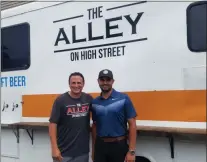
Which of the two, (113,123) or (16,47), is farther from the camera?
(16,47)

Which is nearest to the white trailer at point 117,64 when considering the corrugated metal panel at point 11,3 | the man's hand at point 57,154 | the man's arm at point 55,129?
the corrugated metal panel at point 11,3

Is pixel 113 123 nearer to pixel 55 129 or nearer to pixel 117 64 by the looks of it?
pixel 55 129

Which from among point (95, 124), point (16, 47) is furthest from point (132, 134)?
point (16, 47)

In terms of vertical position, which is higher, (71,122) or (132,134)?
(71,122)

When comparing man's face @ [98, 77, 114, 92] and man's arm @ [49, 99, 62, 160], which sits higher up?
man's face @ [98, 77, 114, 92]

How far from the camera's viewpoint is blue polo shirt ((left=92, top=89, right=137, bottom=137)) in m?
3.92

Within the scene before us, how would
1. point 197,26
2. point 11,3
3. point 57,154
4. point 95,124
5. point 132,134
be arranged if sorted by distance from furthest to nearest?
point 11,3
point 95,124
point 57,154
point 132,134
point 197,26

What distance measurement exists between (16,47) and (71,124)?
73.7 inches

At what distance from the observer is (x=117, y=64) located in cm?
433

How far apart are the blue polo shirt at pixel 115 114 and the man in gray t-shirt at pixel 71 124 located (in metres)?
0.20

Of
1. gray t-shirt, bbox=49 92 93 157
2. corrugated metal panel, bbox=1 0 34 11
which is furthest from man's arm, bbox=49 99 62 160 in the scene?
corrugated metal panel, bbox=1 0 34 11

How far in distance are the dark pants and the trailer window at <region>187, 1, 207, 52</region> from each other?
3.80 feet

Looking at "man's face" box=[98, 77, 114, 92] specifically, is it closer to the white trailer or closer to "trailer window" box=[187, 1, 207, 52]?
the white trailer

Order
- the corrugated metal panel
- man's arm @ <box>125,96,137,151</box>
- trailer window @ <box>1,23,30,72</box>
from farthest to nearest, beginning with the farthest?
the corrugated metal panel
trailer window @ <box>1,23,30,72</box>
man's arm @ <box>125,96,137,151</box>
